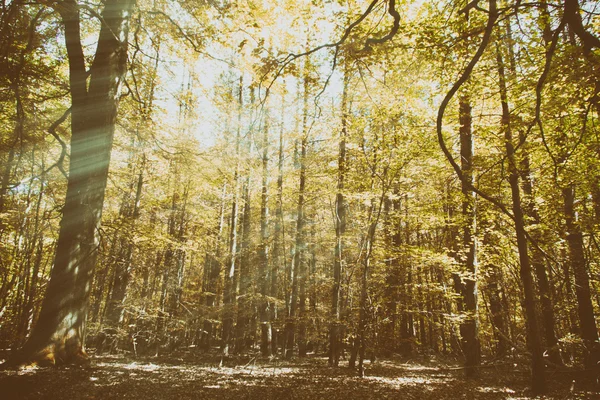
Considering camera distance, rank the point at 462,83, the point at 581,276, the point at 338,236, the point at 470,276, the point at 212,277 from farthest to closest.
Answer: the point at 212,277 → the point at 338,236 → the point at 470,276 → the point at 581,276 → the point at 462,83

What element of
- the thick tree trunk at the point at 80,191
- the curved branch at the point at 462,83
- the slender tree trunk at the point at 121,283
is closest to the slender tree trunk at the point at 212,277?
the slender tree trunk at the point at 121,283

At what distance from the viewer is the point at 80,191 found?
586cm

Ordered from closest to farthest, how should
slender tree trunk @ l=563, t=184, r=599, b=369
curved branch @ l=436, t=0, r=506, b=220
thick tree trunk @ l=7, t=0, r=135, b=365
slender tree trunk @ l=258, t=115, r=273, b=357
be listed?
curved branch @ l=436, t=0, r=506, b=220, thick tree trunk @ l=7, t=0, r=135, b=365, slender tree trunk @ l=563, t=184, r=599, b=369, slender tree trunk @ l=258, t=115, r=273, b=357

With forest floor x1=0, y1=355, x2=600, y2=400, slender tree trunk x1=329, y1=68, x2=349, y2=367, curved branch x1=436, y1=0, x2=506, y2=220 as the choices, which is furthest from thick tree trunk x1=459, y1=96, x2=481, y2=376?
curved branch x1=436, y1=0, x2=506, y2=220

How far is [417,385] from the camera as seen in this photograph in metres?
8.00

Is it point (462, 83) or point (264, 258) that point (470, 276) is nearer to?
point (462, 83)

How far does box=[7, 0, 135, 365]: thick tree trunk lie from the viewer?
16.7 feet

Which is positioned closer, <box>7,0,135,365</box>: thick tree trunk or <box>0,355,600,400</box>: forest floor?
<box>0,355,600,400</box>: forest floor

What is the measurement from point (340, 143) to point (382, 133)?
3335 mm

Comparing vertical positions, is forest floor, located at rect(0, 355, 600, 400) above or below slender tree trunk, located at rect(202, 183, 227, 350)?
below

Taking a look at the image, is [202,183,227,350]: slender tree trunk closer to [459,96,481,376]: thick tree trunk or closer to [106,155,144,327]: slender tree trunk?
[106,155,144,327]: slender tree trunk

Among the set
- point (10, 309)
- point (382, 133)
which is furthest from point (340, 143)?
point (10, 309)

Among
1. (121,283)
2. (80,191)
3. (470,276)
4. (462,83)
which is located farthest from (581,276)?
(121,283)

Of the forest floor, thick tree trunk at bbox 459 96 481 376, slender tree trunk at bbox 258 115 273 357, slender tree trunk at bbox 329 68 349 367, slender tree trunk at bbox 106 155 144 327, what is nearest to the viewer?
the forest floor
